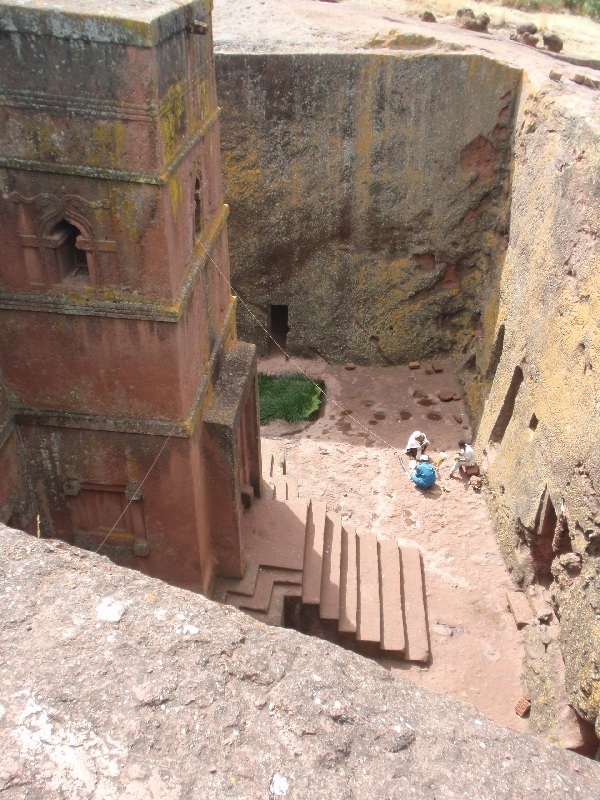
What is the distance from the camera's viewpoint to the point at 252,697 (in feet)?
7.53

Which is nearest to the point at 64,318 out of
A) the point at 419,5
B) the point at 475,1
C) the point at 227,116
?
the point at 227,116

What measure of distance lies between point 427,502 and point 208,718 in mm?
9487

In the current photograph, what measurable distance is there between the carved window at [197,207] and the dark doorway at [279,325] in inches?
324

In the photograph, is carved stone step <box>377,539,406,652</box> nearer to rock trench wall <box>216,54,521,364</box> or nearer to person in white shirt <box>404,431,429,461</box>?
person in white shirt <box>404,431,429,461</box>

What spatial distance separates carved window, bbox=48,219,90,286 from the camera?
20.0 ft

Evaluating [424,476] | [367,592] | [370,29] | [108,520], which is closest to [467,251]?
[370,29]

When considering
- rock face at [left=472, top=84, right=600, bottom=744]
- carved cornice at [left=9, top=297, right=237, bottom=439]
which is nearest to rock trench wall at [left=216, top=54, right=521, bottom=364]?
rock face at [left=472, top=84, right=600, bottom=744]

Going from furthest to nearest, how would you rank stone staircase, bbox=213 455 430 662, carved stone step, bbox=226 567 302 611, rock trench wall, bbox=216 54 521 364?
rock trench wall, bbox=216 54 521 364, stone staircase, bbox=213 455 430 662, carved stone step, bbox=226 567 302 611

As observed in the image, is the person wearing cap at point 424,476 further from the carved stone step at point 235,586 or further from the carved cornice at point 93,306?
the carved cornice at point 93,306

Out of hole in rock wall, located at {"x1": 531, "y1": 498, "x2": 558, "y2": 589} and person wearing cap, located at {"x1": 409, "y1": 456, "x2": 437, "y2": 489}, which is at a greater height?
hole in rock wall, located at {"x1": 531, "y1": 498, "x2": 558, "y2": 589}

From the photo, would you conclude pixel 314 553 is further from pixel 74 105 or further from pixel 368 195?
pixel 368 195

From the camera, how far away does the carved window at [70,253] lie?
20.0 ft

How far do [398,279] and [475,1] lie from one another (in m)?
9.47

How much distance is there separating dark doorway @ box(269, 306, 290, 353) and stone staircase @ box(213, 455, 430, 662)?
5.74 m
